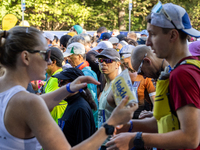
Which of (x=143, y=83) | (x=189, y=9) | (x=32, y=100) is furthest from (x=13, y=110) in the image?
(x=189, y=9)

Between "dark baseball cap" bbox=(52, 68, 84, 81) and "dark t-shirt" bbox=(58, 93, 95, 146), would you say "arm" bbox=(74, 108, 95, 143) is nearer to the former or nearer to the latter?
"dark t-shirt" bbox=(58, 93, 95, 146)

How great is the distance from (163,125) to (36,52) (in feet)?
3.67

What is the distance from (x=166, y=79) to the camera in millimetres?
1806

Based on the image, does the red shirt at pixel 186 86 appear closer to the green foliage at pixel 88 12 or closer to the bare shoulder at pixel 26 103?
the bare shoulder at pixel 26 103

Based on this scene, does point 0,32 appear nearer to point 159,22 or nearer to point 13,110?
point 13,110

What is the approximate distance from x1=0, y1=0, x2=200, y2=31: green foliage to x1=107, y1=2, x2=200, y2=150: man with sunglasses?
2089 cm

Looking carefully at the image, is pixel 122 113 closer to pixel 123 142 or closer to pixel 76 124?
pixel 123 142

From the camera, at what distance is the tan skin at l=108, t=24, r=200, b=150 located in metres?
1.60

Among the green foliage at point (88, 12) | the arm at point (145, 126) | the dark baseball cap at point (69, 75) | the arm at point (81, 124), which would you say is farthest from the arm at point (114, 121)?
the green foliage at point (88, 12)

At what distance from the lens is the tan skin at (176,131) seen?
1602mm

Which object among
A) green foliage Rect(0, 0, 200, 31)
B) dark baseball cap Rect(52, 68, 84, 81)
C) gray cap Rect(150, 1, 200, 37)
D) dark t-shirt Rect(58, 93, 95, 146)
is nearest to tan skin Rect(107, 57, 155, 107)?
dark t-shirt Rect(58, 93, 95, 146)

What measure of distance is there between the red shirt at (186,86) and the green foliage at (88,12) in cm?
2114

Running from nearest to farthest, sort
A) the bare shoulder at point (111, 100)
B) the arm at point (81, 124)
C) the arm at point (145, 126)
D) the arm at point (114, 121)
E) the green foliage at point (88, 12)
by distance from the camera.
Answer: the arm at point (114, 121)
the arm at point (145, 126)
the arm at point (81, 124)
the bare shoulder at point (111, 100)
the green foliage at point (88, 12)

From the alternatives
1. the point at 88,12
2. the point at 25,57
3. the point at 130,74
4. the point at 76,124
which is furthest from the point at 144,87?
the point at 88,12
